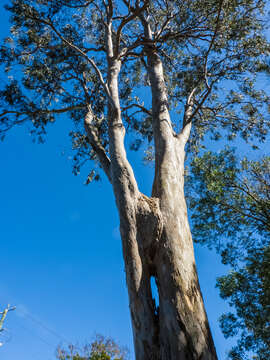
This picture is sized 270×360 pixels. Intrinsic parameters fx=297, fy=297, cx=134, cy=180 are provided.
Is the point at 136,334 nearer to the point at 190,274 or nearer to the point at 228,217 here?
the point at 190,274

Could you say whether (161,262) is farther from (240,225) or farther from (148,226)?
(240,225)

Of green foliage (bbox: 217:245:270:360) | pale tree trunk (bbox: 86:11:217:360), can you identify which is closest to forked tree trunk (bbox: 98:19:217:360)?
pale tree trunk (bbox: 86:11:217:360)

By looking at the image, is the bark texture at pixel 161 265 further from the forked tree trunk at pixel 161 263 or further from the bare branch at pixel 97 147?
the bare branch at pixel 97 147

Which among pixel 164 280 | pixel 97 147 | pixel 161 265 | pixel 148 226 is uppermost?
pixel 97 147

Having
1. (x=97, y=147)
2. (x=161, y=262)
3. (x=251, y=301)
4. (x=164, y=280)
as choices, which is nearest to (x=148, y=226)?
(x=161, y=262)

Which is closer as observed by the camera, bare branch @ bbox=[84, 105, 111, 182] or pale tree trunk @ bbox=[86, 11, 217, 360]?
pale tree trunk @ bbox=[86, 11, 217, 360]

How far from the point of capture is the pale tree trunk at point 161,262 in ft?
7.52

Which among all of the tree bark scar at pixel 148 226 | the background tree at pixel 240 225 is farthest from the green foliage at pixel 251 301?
the tree bark scar at pixel 148 226

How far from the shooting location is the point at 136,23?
847 cm

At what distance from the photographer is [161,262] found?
2705mm

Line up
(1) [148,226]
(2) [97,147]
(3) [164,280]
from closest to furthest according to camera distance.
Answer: (3) [164,280]
(1) [148,226]
(2) [97,147]

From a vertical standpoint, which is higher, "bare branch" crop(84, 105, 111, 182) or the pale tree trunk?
"bare branch" crop(84, 105, 111, 182)

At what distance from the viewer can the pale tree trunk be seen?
229 centimetres

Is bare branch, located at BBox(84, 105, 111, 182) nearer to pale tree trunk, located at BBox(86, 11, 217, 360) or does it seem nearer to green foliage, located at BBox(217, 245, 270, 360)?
pale tree trunk, located at BBox(86, 11, 217, 360)
